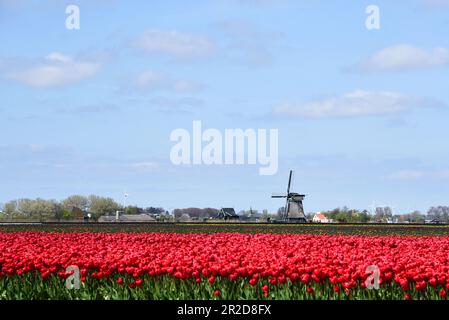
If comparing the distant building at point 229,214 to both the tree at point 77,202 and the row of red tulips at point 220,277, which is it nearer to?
the tree at point 77,202

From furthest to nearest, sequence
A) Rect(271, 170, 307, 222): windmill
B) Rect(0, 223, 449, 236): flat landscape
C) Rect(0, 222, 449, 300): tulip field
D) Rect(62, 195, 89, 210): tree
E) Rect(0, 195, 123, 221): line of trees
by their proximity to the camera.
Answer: Rect(62, 195, 89, 210): tree < Rect(0, 195, 123, 221): line of trees < Rect(271, 170, 307, 222): windmill < Rect(0, 223, 449, 236): flat landscape < Rect(0, 222, 449, 300): tulip field

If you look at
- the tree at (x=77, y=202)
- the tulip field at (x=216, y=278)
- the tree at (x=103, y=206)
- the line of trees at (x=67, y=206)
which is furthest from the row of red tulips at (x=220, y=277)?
the tree at (x=77, y=202)

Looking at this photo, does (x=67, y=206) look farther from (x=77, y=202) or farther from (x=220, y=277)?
(x=220, y=277)

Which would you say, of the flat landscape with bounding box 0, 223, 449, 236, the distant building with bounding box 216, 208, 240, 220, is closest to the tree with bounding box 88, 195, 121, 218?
the distant building with bounding box 216, 208, 240, 220

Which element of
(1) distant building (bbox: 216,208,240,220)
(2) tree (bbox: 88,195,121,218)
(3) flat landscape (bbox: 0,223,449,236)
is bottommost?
(3) flat landscape (bbox: 0,223,449,236)

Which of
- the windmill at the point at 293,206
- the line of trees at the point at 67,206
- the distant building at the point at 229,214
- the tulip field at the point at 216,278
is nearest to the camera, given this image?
the tulip field at the point at 216,278

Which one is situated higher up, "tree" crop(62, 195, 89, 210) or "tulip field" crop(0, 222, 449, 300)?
"tree" crop(62, 195, 89, 210)

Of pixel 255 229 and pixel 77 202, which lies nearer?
pixel 255 229

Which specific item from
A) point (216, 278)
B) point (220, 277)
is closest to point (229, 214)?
point (220, 277)

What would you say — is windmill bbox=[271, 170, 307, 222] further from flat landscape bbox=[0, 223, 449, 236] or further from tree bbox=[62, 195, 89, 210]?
tree bbox=[62, 195, 89, 210]
